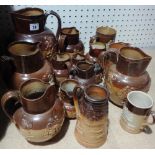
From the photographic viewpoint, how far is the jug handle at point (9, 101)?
740 mm

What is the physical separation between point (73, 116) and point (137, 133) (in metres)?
0.22

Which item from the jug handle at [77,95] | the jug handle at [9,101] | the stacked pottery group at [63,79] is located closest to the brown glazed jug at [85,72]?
the stacked pottery group at [63,79]

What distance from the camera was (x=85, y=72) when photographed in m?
0.90

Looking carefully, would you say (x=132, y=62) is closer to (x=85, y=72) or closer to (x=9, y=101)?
(x=85, y=72)

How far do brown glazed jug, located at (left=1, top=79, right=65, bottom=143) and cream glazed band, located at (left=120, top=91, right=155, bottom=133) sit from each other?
0.21m

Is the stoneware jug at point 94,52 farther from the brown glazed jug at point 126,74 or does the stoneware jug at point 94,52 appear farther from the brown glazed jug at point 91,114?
the brown glazed jug at point 91,114

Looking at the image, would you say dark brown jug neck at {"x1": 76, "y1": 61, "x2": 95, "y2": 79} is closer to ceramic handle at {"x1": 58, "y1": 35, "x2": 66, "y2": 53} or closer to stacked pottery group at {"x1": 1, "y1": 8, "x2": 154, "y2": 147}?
stacked pottery group at {"x1": 1, "y1": 8, "x2": 154, "y2": 147}

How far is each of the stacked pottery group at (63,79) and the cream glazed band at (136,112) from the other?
0.13ft

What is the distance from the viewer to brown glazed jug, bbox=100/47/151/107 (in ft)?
2.83

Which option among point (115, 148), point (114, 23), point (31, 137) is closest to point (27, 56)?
point (31, 137)

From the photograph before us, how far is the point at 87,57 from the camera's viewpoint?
3.51ft

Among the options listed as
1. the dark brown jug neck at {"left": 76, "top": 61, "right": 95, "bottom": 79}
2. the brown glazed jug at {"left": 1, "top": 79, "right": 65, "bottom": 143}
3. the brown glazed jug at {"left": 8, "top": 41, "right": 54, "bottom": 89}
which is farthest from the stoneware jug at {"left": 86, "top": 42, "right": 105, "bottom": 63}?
the brown glazed jug at {"left": 1, "top": 79, "right": 65, "bottom": 143}

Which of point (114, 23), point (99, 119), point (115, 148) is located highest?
point (114, 23)
